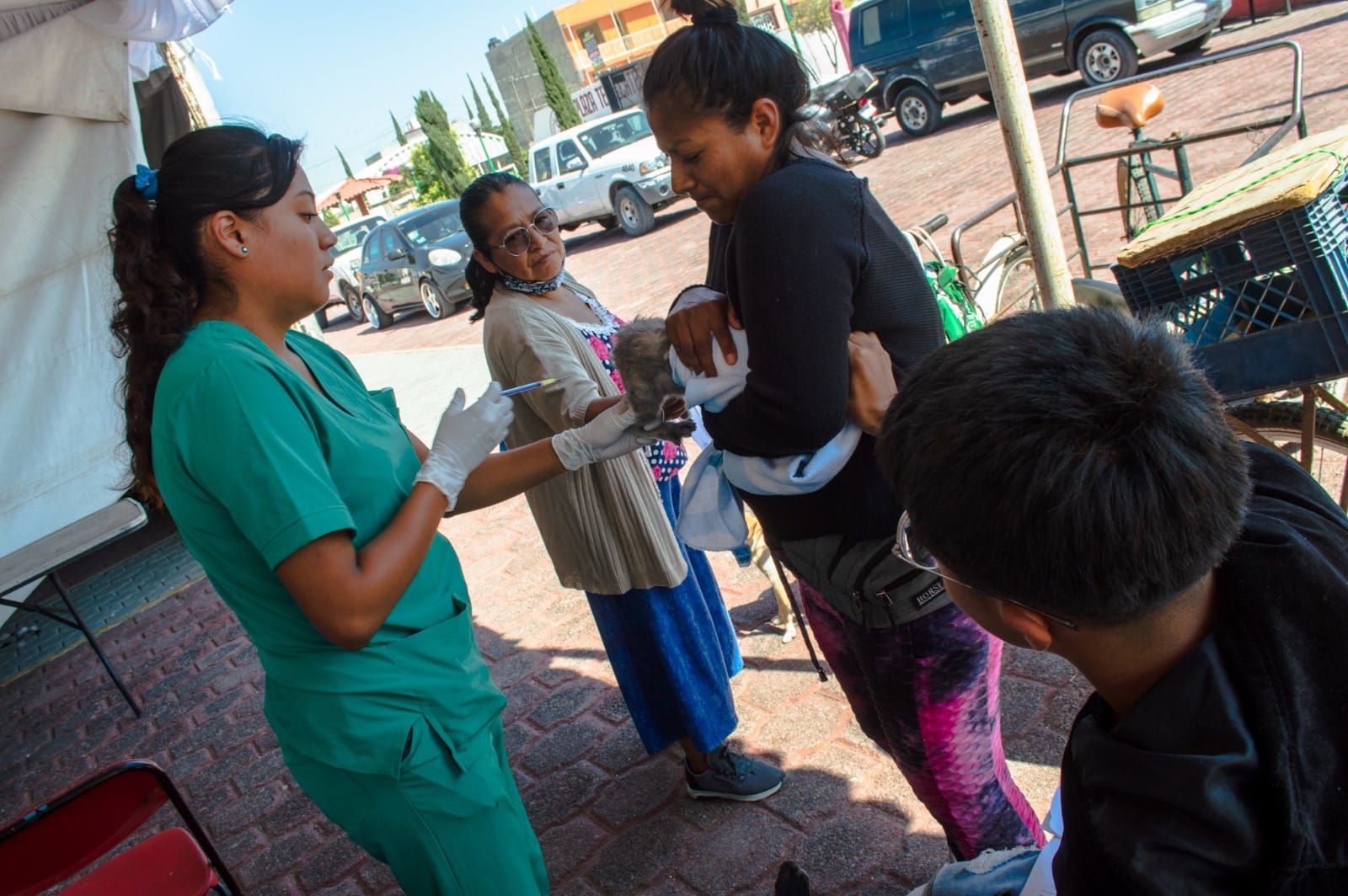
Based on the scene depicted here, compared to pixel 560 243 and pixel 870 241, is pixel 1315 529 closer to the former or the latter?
pixel 870 241

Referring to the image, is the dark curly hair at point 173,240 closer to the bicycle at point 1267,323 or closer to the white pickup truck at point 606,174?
the bicycle at point 1267,323

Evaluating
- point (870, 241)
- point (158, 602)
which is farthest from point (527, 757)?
point (158, 602)

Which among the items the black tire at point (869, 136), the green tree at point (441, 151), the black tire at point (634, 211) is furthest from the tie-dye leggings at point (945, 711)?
the green tree at point (441, 151)

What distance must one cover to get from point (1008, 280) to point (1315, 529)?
185 inches

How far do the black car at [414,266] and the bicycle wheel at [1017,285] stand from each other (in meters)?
10.5

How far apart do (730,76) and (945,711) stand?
1198 millimetres

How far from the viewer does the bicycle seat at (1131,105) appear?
14.1ft

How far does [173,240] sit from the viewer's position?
1668mm

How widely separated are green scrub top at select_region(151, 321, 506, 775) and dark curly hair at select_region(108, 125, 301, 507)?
0.09 metres

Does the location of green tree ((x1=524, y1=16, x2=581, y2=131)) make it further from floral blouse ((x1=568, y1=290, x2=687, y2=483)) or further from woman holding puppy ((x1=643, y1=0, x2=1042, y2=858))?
woman holding puppy ((x1=643, y1=0, x2=1042, y2=858))

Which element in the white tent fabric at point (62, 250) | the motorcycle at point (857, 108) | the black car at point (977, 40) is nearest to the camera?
the white tent fabric at point (62, 250)

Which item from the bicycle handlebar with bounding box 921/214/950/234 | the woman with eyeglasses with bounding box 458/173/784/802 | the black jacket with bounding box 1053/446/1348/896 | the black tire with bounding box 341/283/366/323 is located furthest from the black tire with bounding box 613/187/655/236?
the black jacket with bounding box 1053/446/1348/896

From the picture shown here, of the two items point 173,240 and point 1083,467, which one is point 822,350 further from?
point 173,240

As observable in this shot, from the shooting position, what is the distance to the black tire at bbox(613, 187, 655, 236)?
15.6 metres
